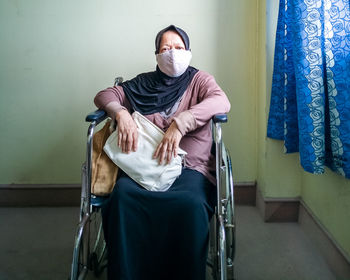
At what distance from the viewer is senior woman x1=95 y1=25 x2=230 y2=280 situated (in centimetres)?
121

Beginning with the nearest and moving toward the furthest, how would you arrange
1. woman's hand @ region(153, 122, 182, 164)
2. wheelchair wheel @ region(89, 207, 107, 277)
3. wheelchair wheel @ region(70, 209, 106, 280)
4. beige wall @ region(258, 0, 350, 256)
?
1. wheelchair wheel @ region(70, 209, 106, 280)
2. woman's hand @ region(153, 122, 182, 164)
3. wheelchair wheel @ region(89, 207, 107, 277)
4. beige wall @ region(258, 0, 350, 256)

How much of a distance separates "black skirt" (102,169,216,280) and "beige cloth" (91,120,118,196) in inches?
3.4

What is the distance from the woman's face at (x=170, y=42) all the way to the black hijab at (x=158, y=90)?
0.05 feet

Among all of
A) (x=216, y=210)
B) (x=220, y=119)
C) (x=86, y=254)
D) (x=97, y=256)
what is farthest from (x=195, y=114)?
(x=97, y=256)

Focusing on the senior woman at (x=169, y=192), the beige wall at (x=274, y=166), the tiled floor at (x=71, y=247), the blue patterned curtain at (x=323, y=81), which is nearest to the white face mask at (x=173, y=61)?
the senior woman at (x=169, y=192)

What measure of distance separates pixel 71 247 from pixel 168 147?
0.89m

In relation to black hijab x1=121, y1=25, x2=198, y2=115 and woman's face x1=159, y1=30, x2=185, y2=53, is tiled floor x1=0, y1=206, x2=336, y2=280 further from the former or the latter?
woman's face x1=159, y1=30, x2=185, y2=53

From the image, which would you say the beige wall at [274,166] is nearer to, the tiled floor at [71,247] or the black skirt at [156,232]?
the tiled floor at [71,247]

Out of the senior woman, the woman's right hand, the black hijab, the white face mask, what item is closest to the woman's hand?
the senior woman

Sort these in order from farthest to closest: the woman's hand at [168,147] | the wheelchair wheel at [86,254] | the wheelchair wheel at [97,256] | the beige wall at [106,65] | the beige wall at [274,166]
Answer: the beige wall at [106,65], the beige wall at [274,166], the wheelchair wheel at [97,256], the woman's hand at [168,147], the wheelchair wheel at [86,254]

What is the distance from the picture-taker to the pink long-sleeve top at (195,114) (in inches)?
54.0

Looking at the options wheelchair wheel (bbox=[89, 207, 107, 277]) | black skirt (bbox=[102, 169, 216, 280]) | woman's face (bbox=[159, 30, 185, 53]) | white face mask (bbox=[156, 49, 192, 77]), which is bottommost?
wheelchair wheel (bbox=[89, 207, 107, 277])

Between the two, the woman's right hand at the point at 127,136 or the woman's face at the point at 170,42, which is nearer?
the woman's right hand at the point at 127,136

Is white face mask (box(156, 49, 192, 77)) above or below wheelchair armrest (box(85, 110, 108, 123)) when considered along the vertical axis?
above
